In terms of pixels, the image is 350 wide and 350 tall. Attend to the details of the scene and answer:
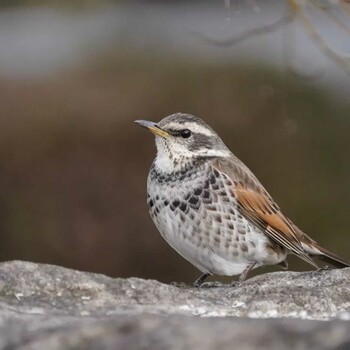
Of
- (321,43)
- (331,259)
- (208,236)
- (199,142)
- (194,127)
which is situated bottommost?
(331,259)

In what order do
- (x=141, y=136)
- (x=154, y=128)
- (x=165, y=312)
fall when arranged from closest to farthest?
(x=165, y=312) < (x=154, y=128) < (x=141, y=136)

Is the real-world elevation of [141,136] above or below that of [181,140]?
below

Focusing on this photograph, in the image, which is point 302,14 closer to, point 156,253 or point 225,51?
point 156,253

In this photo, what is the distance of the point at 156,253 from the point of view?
17.0m

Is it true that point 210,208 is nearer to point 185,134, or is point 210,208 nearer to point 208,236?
point 208,236

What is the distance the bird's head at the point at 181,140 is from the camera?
996 centimetres

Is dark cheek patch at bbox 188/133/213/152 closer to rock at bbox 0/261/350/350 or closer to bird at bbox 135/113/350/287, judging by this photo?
bird at bbox 135/113/350/287

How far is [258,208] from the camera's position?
32.9ft

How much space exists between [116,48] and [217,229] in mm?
13653

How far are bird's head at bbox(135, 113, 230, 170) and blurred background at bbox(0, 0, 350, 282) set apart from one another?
4591mm

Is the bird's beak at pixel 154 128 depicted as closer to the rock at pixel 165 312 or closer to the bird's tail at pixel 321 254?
the bird's tail at pixel 321 254

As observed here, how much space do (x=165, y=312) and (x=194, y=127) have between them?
3.14m

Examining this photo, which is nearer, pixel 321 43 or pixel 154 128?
pixel 154 128

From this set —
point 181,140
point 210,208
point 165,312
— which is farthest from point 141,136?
point 165,312
